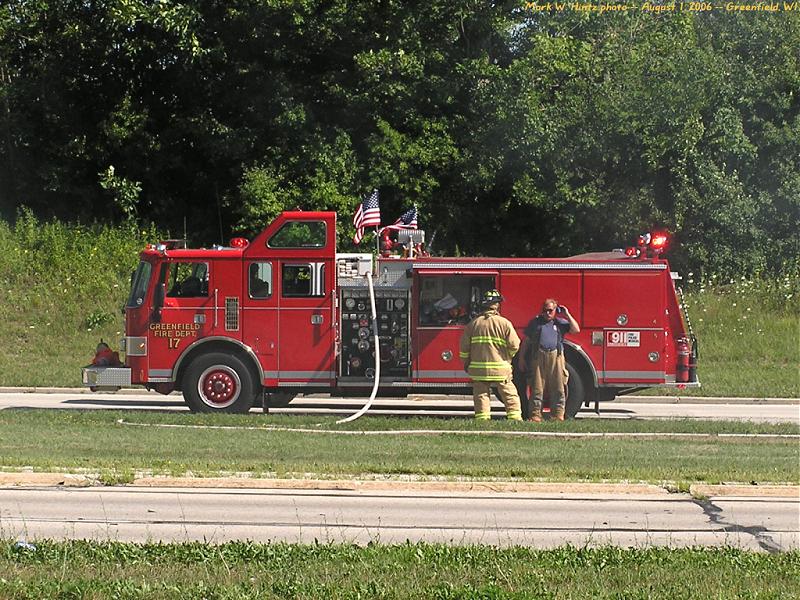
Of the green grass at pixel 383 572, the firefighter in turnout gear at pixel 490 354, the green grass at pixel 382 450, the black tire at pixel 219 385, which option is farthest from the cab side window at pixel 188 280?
the green grass at pixel 383 572

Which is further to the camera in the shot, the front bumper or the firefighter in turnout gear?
the front bumper

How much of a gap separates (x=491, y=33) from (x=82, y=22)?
387 inches

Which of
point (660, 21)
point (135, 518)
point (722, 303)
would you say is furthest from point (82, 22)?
point (135, 518)

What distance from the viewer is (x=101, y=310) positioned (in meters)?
27.9

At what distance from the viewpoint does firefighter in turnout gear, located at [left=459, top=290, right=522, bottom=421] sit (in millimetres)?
17250

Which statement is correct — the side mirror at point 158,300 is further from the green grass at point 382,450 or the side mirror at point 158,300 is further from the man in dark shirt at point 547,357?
the man in dark shirt at point 547,357

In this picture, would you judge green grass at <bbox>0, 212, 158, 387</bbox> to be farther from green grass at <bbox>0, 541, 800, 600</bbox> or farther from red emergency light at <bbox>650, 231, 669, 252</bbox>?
green grass at <bbox>0, 541, 800, 600</bbox>

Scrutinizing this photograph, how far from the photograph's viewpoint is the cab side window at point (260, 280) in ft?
59.7

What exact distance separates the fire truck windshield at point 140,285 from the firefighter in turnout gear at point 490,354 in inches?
183

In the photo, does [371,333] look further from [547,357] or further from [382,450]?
[382,450]

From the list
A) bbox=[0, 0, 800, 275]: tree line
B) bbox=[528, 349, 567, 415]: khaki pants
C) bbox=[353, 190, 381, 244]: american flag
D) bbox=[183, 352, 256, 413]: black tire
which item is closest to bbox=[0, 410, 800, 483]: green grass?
bbox=[528, 349, 567, 415]: khaki pants

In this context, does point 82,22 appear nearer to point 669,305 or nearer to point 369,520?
point 669,305

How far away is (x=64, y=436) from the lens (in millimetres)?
14953

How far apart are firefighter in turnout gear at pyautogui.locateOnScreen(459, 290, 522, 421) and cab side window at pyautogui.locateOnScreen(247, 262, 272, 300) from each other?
2.90 m
